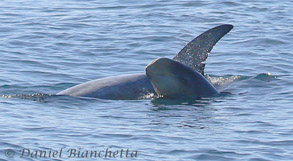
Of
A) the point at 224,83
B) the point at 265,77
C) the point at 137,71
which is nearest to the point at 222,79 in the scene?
the point at 224,83

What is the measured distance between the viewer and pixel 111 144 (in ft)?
31.0

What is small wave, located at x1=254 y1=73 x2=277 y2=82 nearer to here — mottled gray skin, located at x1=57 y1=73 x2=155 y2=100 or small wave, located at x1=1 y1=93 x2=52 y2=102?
mottled gray skin, located at x1=57 y1=73 x2=155 y2=100

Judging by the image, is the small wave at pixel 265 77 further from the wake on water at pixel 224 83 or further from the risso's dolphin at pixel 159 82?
the risso's dolphin at pixel 159 82

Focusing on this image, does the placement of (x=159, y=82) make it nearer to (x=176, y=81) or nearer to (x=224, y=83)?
(x=176, y=81)

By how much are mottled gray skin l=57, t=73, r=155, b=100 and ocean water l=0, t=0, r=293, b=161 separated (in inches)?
8.7

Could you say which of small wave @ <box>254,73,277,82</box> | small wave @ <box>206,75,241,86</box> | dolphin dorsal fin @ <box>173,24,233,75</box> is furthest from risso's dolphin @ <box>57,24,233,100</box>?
small wave @ <box>254,73,277,82</box>

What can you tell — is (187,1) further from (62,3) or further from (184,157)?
(184,157)

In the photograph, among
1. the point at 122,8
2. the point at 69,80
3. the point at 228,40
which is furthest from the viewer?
the point at 122,8

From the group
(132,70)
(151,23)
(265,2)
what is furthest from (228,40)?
(265,2)

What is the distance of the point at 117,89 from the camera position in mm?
12367

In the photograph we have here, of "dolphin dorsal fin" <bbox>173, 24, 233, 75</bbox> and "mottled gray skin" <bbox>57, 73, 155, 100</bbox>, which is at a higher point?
"dolphin dorsal fin" <bbox>173, 24, 233, 75</bbox>

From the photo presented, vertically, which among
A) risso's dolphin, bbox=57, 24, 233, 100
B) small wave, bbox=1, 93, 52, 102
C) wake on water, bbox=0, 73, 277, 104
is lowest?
wake on water, bbox=0, 73, 277, 104

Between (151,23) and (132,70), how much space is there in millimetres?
5964

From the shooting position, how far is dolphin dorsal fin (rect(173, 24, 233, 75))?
12625mm
